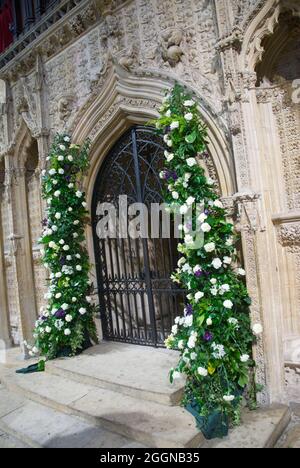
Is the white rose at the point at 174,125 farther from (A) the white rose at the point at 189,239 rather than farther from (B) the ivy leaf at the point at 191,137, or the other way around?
(A) the white rose at the point at 189,239

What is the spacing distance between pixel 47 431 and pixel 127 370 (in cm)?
106

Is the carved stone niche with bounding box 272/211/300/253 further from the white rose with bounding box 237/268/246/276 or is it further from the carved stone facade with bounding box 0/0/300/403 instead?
the white rose with bounding box 237/268/246/276

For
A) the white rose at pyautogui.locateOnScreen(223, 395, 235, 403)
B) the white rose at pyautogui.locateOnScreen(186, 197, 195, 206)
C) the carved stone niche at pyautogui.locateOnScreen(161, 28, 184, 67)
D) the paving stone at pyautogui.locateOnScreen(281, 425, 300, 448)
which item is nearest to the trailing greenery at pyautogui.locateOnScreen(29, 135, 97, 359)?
the carved stone niche at pyautogui.locateOnScreen(161, 28, 184, 67)

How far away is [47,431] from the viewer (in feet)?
10.4

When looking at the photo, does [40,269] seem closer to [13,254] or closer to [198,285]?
[13,254]

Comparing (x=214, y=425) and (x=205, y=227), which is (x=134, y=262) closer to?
(x=205, y=227)

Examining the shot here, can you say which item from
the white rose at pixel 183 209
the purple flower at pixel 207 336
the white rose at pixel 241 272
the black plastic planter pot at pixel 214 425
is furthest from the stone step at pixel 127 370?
the white rose at pixel 183 209

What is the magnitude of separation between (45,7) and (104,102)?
8.70 ft

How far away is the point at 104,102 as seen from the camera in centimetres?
471

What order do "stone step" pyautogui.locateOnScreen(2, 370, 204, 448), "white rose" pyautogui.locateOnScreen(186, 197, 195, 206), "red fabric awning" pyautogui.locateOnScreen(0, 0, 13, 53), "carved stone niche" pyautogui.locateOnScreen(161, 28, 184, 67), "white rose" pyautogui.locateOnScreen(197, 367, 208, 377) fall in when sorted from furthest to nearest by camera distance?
"red fabric awning" pyautogui.locateOnScreen(0, 0, 13, 53)
"carved stone niche" pyautogui.locateOnScreen(161, 28, 184, 67)
"white rose" pyautogui.locateOnScreen(186, 197, 195, 206)
"white rose" pyautogui.locateOnScreen(197, 367, 208, 377)
"stone step" pyautogui.locateOnScreen(2, 370, 204, 448)

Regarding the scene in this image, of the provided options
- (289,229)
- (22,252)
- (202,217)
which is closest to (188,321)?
(202,217)

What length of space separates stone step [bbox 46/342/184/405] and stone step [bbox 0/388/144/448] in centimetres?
47

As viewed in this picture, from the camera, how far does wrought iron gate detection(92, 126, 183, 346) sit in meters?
4.62

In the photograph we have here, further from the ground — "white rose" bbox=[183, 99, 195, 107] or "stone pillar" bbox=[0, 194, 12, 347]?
"white rose" bbox=[183, 99, 195, 107]
